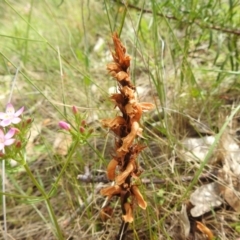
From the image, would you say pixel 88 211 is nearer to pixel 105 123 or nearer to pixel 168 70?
pixel 105 123

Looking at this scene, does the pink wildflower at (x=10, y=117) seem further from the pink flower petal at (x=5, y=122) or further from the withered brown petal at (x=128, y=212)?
the withered brown petal at (x=128, y=212)

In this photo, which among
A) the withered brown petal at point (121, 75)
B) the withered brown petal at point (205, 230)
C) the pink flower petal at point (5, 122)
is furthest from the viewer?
the withered brown petal at point (205, 230)

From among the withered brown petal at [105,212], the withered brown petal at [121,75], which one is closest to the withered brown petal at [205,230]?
the withered brown petal at [105,212]

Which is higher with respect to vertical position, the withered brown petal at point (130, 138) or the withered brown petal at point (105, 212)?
the withered brown petal at point (130, 138)

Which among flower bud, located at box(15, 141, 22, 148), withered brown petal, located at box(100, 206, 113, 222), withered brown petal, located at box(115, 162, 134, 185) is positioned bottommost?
withered brown petal, located at box(100, 206, 113, 222)

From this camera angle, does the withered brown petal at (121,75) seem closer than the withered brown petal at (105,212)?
Yes

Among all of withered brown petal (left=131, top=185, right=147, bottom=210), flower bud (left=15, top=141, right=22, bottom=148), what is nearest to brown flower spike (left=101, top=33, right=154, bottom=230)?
withered brown petal (left=131, top=185, right=147, bottom=210)

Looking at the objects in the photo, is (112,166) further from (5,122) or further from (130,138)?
(5,122)

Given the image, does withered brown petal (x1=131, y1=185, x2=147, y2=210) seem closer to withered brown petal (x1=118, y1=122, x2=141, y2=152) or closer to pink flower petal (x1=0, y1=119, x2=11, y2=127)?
withered brown petal (x1=118, y1=122, x2=141, y2=152)
